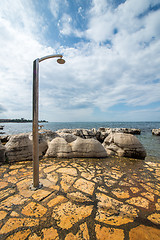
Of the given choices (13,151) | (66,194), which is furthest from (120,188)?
(13,151)

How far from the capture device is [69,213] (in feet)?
6.72

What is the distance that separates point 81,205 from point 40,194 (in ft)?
3.49

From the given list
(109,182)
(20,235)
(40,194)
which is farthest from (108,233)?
(40,194)

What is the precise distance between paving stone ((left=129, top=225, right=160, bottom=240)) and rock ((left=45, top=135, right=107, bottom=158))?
352 cm

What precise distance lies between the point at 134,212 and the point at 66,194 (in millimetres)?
1533

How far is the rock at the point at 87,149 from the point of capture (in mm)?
5273

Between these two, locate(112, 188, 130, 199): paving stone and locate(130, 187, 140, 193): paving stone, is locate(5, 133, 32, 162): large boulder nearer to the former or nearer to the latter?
locate(112, 188, 130, 199): paving stone

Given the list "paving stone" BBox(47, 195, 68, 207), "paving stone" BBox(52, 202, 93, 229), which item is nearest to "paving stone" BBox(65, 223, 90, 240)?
"paving stone" BBox(52, 202, 93, 229)

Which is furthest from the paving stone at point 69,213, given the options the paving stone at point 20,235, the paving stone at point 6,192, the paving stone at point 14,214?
the paving stone at point 6,192

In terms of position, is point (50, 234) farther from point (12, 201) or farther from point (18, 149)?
point (18, 149)

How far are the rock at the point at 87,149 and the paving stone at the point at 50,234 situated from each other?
140 inches

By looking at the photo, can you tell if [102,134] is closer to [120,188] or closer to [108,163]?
[108,163]

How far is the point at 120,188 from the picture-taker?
2.88 meters

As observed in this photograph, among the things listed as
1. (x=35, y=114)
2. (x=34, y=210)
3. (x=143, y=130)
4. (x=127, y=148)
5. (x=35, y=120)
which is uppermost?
(x=35, y=114)
